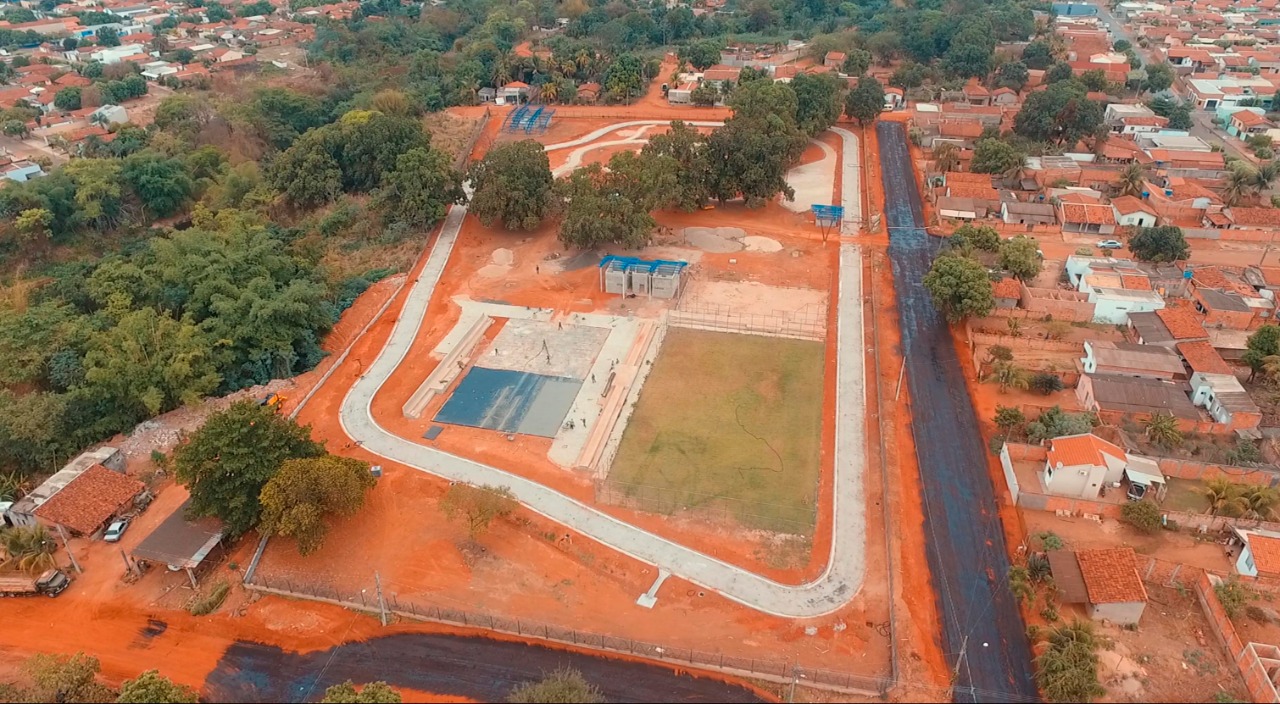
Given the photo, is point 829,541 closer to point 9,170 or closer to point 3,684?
point 3,684

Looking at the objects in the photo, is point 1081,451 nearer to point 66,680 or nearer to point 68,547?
point 66,680

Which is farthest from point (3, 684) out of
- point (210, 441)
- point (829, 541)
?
point (829, 541)

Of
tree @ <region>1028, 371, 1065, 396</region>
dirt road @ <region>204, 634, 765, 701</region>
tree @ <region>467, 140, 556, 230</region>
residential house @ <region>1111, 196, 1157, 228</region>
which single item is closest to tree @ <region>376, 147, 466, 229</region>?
tree @ <region>467, 140, 556, 230</region>

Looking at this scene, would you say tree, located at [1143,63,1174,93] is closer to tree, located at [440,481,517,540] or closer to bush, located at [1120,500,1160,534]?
bush, located at [1120,500,1160,534]

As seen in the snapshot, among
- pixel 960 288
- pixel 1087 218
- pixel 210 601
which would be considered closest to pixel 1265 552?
pixel 960 288

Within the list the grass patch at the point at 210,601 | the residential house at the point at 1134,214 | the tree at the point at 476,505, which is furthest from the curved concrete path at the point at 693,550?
the residential house at the point at 1134,214

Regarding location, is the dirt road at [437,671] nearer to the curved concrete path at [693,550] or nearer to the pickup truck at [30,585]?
the curved concrete path at [693,550]
